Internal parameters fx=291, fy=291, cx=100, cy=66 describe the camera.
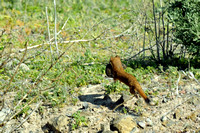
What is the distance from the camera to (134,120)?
4.18m

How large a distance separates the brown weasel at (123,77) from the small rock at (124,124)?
0.38 meters

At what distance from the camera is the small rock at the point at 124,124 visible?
3973 millimetres

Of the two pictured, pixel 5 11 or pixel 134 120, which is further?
pixel 5 11

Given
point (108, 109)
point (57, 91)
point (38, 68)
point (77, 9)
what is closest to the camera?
point (108, 109)

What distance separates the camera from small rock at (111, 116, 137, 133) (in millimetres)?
3973

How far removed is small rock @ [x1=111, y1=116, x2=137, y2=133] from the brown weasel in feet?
1.24

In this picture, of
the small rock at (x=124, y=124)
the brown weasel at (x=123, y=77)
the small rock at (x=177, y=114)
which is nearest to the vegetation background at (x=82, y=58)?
the brown weasel at (x=123, y=77)

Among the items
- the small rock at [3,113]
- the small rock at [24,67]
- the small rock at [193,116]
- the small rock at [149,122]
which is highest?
the small rock at [24,67]

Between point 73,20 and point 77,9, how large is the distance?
1591 mm

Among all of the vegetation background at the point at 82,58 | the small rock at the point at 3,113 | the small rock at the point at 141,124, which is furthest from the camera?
the vegetation background at the point at 82,58

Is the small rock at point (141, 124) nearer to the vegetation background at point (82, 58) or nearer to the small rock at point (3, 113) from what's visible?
the vegetation background at point (82, 58)

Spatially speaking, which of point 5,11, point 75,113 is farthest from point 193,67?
point 5,11

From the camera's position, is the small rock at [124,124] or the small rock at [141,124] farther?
Result: the small rock at [141,124]

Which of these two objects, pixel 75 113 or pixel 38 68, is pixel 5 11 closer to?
pixel 38 68
